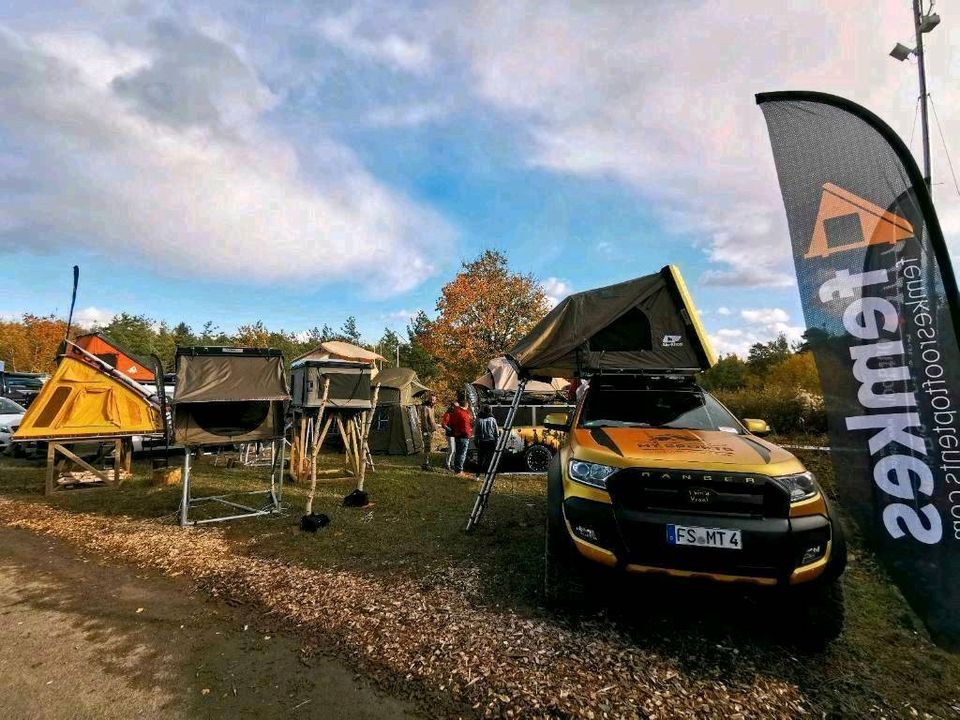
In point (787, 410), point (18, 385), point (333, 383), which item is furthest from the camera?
point (18, 385)

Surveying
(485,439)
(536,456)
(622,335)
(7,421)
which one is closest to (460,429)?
(485,439)

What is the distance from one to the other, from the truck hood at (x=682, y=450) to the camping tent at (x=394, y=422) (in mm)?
11428

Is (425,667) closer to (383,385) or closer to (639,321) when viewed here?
(639,321)

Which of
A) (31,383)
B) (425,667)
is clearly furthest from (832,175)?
(31,383)

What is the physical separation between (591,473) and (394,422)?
40.2 ft

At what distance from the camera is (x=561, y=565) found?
3.51m

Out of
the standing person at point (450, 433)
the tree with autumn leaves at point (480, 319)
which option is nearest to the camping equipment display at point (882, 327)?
the standing person at point (450, 433)

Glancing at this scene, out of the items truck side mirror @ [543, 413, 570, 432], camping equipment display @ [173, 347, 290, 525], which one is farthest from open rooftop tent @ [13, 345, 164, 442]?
truck side mirror @ [543, 413, 570, 432]

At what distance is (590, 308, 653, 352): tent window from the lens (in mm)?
5922

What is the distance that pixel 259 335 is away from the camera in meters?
55.8

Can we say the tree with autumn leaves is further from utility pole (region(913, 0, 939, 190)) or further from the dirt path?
the dirt path

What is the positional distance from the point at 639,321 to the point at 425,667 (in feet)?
15.0

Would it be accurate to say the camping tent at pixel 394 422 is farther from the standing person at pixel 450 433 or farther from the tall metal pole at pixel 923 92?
the tall metal pole at pixel 923 92

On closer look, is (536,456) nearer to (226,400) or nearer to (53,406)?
(226,400)
